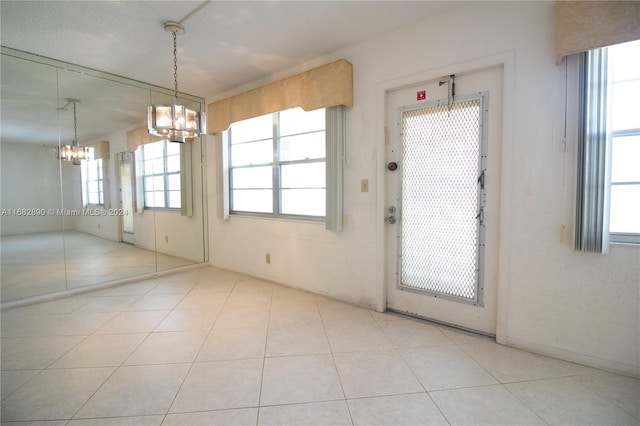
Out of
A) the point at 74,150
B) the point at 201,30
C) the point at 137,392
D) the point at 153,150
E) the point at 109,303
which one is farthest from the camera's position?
the point at 153,150

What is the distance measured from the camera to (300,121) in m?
3.39

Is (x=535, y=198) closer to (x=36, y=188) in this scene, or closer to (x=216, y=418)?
(x=216, y=418)

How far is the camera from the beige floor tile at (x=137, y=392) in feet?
4.94

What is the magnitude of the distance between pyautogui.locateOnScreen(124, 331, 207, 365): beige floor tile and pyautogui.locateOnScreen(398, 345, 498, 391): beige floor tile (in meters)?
1.65

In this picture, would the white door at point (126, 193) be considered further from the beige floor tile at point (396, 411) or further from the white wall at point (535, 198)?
the beige floor tile at point (396, 411)

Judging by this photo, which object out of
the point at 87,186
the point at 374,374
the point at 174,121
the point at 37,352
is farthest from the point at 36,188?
the point at 374,374

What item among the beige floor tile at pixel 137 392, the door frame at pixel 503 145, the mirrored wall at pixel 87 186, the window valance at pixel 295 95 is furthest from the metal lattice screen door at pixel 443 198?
the mirrored wall at pixel 87 186

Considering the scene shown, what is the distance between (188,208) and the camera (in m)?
4.50

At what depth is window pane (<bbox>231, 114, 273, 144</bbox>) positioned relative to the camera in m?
3.74

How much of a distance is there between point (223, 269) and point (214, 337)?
218 cm

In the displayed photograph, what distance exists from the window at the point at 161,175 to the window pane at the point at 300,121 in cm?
204

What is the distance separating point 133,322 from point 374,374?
7.58ft

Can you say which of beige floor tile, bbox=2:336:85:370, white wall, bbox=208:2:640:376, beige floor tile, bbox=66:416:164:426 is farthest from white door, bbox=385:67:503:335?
beige floor tile, bbox=2:336:85:370

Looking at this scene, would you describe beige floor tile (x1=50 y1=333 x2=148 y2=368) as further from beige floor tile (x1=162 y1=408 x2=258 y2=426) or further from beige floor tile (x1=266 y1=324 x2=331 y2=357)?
beige floor tile (x1=266 y1=324 x2=331 y2=357)
